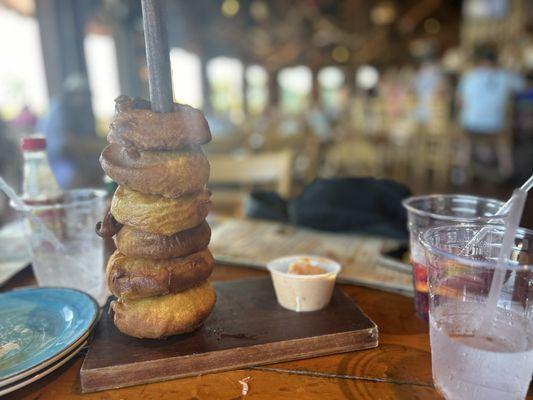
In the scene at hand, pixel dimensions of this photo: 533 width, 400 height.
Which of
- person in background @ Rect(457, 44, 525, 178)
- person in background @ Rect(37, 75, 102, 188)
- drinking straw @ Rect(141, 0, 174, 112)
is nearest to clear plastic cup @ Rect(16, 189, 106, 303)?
drinking straw @ Rect(141, 0, 174, 112)

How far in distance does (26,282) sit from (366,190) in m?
1.15

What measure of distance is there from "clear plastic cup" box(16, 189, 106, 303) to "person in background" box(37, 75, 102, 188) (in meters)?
1.97

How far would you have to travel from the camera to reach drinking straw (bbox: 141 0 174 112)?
2.31 ft

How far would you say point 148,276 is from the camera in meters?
0.73

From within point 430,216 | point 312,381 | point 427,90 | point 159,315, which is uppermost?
point 427,90

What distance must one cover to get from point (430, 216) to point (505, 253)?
34 cm

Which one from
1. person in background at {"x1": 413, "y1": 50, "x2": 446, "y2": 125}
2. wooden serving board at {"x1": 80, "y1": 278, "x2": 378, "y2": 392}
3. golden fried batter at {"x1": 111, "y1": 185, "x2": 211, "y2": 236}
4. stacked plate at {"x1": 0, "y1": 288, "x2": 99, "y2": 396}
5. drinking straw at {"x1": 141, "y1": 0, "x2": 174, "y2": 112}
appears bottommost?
wooden serving board at {"x1": 80, "y1": 278, "x2": 378, "y2": 392}

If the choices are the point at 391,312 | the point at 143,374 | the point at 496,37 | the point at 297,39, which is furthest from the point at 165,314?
the point at 297,39

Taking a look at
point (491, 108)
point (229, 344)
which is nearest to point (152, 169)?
point (229, 344)

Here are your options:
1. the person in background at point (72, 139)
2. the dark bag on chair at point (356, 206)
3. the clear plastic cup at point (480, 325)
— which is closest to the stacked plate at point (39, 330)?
the clear plastic cup at point (480, 325)

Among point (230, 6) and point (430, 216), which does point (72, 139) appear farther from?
point (230, 6)

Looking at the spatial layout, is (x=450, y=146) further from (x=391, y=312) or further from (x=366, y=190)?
(x=391, y=312)

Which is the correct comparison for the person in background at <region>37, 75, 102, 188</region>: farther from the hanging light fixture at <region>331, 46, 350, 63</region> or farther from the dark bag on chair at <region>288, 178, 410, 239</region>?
the hanging light fixture at <region>331, 46, 350, 63</region>

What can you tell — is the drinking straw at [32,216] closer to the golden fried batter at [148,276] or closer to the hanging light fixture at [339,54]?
the golden fried batter at [148,276]
